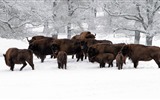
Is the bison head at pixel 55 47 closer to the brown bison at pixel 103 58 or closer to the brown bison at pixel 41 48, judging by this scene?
the brown bison at pixel 41 48

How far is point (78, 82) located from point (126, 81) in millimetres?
1410

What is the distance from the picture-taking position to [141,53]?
560 inches

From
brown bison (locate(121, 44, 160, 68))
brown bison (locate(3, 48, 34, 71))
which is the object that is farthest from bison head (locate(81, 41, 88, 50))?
brown bison (locate(3, 48, 34, 71))

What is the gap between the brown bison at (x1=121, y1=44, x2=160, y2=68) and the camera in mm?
14104

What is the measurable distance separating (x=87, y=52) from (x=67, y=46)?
3.71 ft

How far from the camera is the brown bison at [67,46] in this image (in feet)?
52.8

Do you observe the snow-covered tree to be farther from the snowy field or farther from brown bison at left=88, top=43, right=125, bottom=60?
the snowy field

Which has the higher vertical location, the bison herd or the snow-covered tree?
the snow-covered tree

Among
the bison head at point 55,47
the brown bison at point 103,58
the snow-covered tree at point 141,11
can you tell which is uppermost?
the snow-covered tree at point 141,11

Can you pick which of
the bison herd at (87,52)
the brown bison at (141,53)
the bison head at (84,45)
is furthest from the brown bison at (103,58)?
the bison head at (84,45)

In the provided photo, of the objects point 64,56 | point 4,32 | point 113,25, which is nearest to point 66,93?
point 64,56

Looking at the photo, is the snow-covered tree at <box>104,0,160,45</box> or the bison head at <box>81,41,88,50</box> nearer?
Answer: the bison head at <box>81,41,88,50</box>

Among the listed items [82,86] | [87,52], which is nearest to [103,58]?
[87,52]

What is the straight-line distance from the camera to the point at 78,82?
10.1 m
